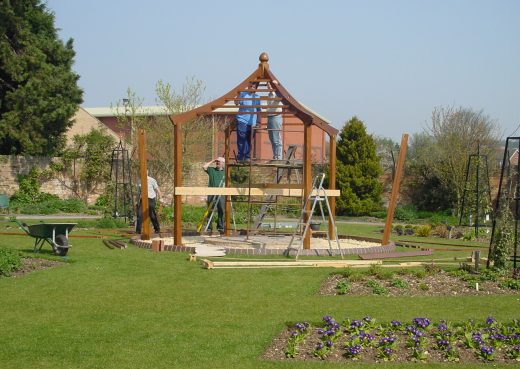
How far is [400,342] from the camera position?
702cm

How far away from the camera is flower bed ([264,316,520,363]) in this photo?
664 centimetres

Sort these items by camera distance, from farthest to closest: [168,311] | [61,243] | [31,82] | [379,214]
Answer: [31,82], [379,214], [61,243], [168,311]

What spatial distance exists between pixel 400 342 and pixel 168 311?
287cm

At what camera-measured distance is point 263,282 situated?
10.8 metres

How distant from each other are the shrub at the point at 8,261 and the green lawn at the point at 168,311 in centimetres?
27

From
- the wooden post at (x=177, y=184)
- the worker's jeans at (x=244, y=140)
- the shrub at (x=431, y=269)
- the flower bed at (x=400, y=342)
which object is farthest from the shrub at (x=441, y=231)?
the flower bed at (x=400, y=342)

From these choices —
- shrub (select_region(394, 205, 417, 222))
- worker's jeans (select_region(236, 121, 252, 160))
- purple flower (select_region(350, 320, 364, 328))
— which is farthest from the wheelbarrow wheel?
shrub (select_region(394, 205, 417, 222))

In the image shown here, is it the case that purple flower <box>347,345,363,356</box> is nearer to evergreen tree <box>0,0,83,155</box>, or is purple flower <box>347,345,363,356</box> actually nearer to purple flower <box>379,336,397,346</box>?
purple flower <box>379,336,397,346</box>

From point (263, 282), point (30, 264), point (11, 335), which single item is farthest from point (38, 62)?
point (11, 335)

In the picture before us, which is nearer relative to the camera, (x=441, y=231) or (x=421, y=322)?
(x=421, y=322)

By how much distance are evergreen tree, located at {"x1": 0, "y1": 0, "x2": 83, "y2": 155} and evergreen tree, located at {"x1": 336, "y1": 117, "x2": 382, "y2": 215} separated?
487 inches

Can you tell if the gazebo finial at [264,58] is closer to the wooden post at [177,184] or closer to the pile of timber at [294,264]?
the wooden post at [177,184]

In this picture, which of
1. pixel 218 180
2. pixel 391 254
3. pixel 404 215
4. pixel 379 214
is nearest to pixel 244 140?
pixel 218 180

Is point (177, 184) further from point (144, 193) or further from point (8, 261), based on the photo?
point (8, 261)
